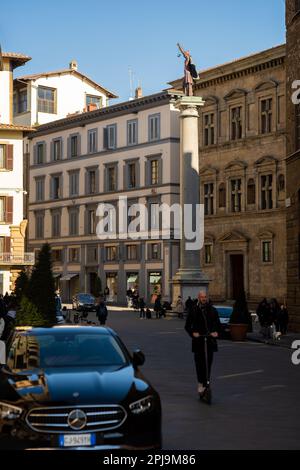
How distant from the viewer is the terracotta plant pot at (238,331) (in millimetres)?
34375

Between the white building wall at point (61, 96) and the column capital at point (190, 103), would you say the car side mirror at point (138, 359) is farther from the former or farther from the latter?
the white building wall at point (61, 96)

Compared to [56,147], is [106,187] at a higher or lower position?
lower

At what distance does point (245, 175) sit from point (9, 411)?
5511 centimetres

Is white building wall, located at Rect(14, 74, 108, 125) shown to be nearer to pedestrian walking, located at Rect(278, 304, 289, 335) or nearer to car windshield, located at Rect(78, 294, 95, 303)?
car windshield, located at Rect(78, 294, 95, 303)

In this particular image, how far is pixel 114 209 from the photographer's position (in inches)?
3031

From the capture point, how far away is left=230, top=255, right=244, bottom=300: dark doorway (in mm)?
63562

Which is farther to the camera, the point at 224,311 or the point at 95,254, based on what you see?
the point at 95,254

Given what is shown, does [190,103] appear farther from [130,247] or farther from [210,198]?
[130,247]

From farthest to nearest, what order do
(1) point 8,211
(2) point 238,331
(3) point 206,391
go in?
(1) point 8,211
(2) point 238,331
(3) point 206,391

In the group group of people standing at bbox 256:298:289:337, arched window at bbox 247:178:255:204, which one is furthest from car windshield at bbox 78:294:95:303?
group of people standing at bbox 256:298:289:337

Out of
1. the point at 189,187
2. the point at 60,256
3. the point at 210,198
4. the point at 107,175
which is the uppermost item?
the point at 107,175

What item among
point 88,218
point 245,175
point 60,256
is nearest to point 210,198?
point 245,175

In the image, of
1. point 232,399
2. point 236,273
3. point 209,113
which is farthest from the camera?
point 209,113

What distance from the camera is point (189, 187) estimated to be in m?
53.3
